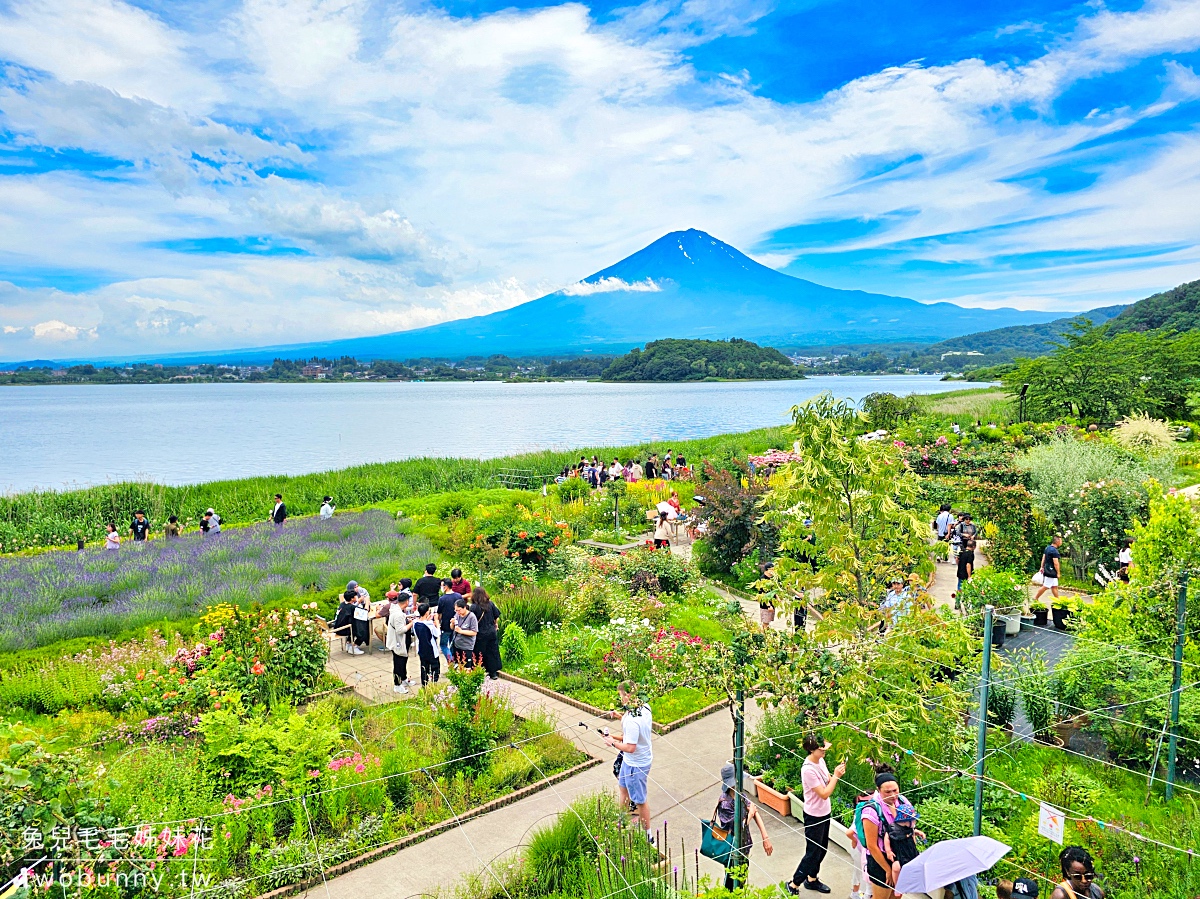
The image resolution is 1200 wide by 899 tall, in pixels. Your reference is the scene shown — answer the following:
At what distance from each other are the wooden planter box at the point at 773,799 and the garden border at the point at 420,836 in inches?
71.9

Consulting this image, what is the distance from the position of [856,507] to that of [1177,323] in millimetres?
80564

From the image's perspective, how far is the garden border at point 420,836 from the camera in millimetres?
5688

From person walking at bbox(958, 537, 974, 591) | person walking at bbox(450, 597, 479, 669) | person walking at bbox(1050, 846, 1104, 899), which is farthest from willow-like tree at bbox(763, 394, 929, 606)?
person walking at bbox(958, 537, 974, 591)

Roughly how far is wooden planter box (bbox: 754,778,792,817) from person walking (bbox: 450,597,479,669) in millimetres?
4227

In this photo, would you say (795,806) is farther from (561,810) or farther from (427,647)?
(427,647)

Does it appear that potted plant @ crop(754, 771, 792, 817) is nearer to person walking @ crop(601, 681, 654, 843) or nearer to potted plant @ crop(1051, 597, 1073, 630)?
person walking @ crop(601, 681, 654, 843)

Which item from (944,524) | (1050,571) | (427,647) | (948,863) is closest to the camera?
(948,863)

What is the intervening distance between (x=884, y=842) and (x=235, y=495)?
85.6 feet

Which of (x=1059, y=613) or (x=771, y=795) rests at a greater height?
(x=771, y=795)

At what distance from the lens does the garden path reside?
5738 mm

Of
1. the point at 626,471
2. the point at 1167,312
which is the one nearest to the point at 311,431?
the point at 626,471

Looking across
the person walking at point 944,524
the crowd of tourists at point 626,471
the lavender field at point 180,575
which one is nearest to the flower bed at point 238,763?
the lavender field at point 180,575

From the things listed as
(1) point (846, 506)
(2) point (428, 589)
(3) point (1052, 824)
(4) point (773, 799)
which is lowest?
(4) point (773, 799)

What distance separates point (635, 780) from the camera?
6.48 metres
